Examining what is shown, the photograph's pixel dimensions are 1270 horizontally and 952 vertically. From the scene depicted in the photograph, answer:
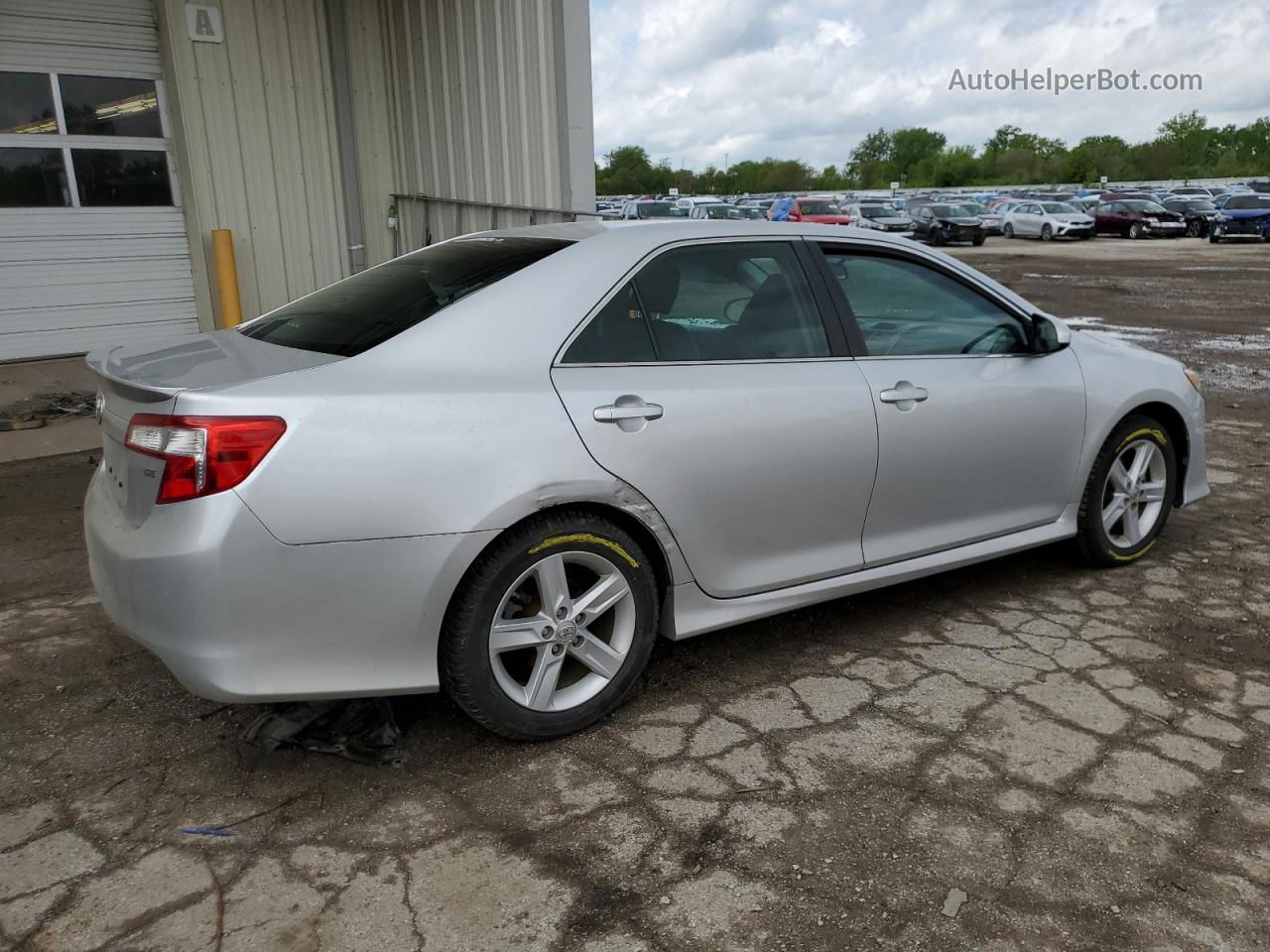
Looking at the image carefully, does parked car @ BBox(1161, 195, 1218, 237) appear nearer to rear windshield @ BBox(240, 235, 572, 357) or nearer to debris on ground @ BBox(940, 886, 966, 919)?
rear windshield @ BBox(240, 235, 572, 357)

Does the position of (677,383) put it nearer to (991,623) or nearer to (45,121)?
(991,623)

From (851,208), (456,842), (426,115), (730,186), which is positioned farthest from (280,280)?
(730,186)

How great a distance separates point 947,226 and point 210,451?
33876 millimetres

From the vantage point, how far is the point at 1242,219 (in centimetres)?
3206

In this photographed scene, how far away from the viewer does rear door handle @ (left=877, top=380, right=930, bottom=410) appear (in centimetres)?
350

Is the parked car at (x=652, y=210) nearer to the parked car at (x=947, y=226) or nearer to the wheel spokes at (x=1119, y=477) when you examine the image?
the parked car at (x=947, y=226)

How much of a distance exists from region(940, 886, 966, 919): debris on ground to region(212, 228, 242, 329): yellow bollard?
8006 mm

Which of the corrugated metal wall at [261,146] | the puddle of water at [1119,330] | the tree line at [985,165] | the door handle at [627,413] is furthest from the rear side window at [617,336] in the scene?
the tree line at [985,165]

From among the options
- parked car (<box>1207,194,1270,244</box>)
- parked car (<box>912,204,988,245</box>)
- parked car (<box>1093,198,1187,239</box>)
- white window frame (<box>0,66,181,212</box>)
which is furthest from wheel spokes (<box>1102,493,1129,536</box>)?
parked car (<box>1093,198,1187,239</box>)

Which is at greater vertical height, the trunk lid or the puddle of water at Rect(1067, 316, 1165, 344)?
the trunk lid

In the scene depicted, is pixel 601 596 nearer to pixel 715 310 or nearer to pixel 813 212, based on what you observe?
pixel 715 310

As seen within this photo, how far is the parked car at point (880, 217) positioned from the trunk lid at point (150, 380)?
3104 cm

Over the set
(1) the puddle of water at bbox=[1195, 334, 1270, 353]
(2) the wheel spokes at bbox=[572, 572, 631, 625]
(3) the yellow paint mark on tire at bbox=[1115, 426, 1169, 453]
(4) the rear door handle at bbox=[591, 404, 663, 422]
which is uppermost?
(4) the rear door handle at bbox=[591, 404, 663, 422]

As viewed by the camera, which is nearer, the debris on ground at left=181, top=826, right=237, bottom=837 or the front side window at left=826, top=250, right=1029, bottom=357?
the debris on ground at left=181, top=826, right=237, bottom=837
